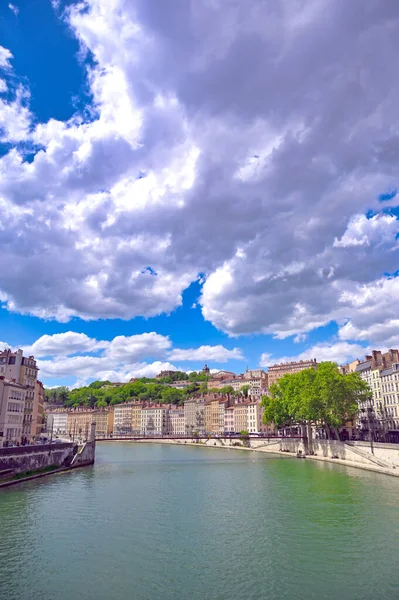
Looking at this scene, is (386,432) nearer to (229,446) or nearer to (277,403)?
(277,403)

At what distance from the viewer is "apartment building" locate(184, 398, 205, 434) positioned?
163375 millimetres

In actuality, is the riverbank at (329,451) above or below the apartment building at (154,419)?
below

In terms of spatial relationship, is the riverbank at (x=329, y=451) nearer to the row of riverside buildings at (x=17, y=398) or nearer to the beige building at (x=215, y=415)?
the beige building at (x=215, y=415)

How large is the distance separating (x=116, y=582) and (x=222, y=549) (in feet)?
20.9

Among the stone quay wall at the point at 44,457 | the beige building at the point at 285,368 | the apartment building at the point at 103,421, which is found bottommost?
the stone quay wall at the point at 44,457

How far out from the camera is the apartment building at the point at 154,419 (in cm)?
17825

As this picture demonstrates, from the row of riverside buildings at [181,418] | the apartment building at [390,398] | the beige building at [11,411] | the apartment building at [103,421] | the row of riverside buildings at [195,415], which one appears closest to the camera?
the beige building at [11,411]

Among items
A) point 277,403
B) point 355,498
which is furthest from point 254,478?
point 277,403

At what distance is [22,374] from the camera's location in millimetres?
64312

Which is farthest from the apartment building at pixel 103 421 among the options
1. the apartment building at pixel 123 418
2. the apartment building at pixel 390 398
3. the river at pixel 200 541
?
the river at pixel 200 541

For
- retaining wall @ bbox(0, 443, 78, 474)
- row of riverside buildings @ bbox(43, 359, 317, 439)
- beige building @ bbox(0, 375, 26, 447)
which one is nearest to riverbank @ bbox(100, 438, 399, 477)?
row of riverside buildings @ bbox(43, 359, 317, 439)

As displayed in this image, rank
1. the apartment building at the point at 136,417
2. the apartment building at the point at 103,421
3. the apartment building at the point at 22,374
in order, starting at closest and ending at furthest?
the apartment building at the point at 22,374
the apartment building at the point at 136,417
the apartment building at the point at 103,421

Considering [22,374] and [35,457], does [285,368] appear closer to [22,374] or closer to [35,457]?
[22,374]

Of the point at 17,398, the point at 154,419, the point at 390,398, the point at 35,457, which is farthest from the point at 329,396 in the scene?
the point at 154,419
